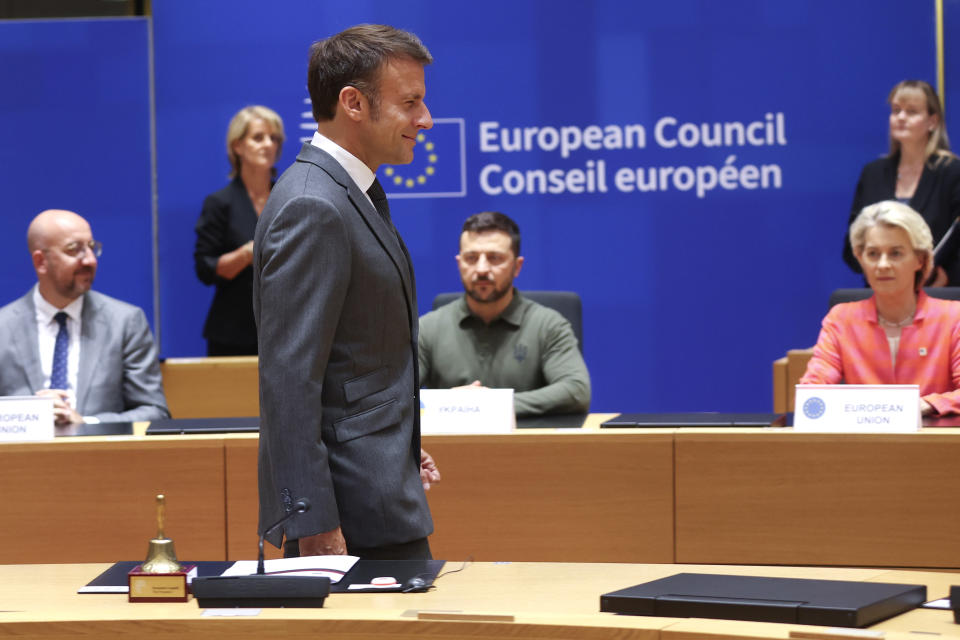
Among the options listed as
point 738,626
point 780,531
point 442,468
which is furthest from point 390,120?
point 780,531

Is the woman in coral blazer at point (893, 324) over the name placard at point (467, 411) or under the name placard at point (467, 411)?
over

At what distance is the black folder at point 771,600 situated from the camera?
157 centimetres

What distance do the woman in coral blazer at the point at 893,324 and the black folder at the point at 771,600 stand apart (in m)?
2.02

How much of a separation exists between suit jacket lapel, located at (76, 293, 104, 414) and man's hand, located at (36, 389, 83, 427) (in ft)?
0.92

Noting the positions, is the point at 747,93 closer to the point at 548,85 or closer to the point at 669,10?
the point at 669,10

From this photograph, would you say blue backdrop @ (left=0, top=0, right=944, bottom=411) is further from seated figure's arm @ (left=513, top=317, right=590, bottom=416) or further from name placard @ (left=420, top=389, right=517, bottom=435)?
name placard @ (left=420, top=389, right=517, bottom=435)

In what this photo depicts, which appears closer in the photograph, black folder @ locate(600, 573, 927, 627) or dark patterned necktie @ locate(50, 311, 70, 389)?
black folder @ locate(600, 573, 927, 627)

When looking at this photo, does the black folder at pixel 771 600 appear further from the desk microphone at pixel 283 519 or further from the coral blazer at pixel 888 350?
the coral blazer at pixel 888 350

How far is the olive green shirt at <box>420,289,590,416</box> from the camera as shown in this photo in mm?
4074

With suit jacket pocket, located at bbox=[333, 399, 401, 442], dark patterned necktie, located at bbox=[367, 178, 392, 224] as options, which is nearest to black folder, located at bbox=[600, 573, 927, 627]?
suit jacket pocket, located at bbox=[333, 399, 401, 442]

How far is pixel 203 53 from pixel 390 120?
4.36 m

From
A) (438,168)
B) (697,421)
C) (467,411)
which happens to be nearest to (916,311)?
(697,421)

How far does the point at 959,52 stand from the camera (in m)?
5.76

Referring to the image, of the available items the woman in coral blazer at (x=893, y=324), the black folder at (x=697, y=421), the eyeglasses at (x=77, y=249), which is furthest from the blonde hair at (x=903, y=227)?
the eyeglasses at (x=77, y=249)
